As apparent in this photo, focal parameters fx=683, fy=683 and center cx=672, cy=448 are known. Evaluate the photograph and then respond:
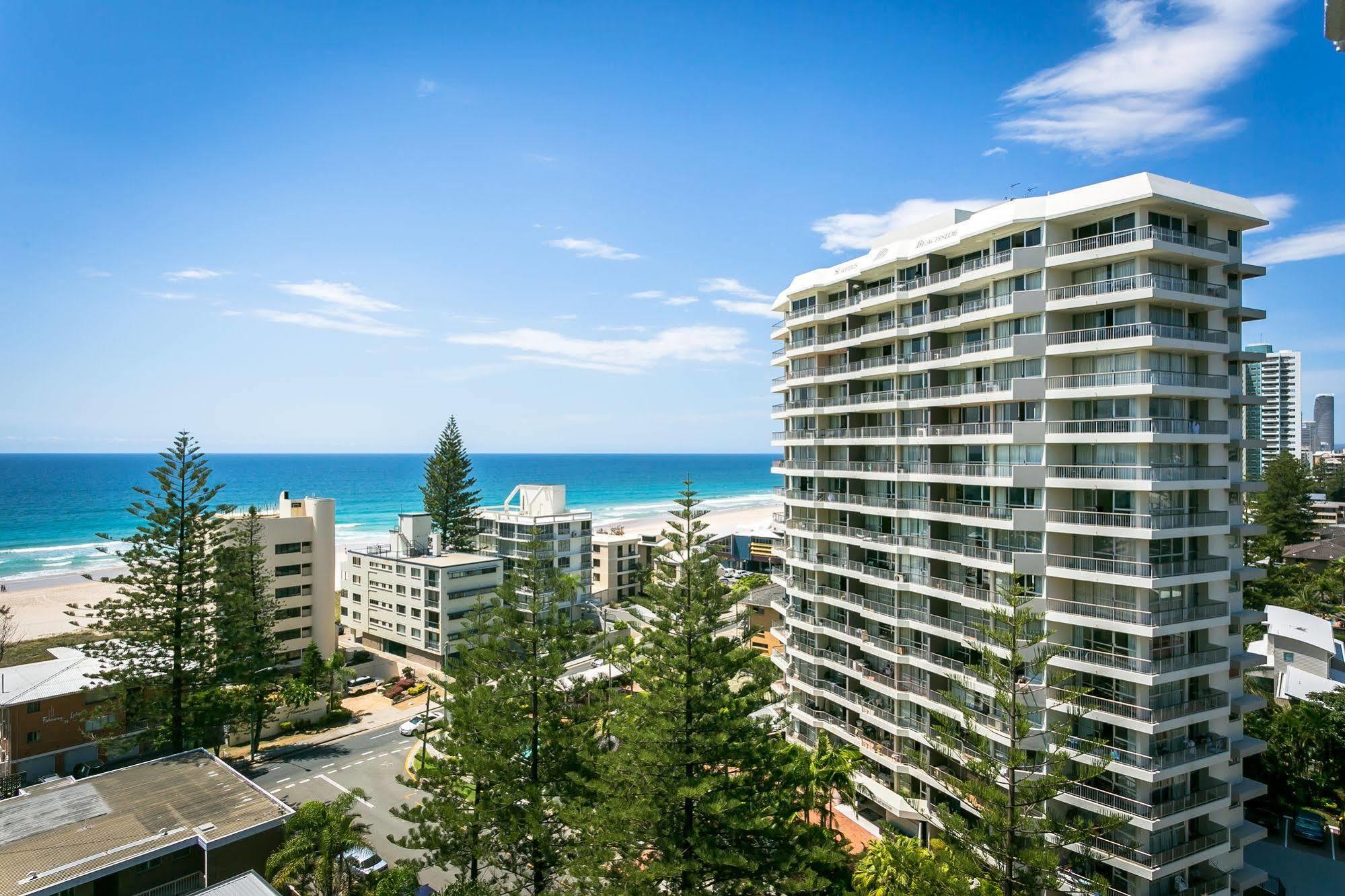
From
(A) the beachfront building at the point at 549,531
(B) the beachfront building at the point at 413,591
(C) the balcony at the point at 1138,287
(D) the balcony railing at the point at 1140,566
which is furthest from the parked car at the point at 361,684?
(C) the balcony at the point at 1138,287

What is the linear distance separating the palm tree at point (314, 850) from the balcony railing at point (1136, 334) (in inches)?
886

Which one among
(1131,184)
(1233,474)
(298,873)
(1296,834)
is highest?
(1131,184)

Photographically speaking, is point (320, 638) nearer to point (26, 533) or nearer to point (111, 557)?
point (111, 557)

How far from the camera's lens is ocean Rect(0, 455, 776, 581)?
260 ft

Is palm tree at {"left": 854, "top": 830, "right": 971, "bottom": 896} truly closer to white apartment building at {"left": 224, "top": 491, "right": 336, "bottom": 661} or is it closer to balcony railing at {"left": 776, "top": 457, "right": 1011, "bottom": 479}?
balcony railing at {"left": 776, "top": 457, "right": 1011, "bottom": 479}

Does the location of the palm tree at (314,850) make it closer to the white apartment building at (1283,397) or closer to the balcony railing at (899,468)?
the balcony railing at (899,468)

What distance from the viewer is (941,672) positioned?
20.7m

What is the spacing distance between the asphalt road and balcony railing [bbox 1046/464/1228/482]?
21.0m

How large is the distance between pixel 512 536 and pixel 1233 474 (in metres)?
41.7

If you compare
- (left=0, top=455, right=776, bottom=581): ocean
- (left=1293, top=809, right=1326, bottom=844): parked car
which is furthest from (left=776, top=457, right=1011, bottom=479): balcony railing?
(left=0, top=455, right=776, bottom=581): ocean

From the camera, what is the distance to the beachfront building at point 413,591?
39.1 meters

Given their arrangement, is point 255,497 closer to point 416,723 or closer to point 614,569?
point 614,569

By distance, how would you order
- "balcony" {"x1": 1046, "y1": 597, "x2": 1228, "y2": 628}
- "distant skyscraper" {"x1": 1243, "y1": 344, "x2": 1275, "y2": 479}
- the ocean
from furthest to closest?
1. "distant skyscraper" {"x1": 1243, "y1": 344, "x2": 1275, "y2": 479}
2. the ocean
3. "balcony" {"x1": 1046, "y1": 597, "x2": 1228, "y2": 628}

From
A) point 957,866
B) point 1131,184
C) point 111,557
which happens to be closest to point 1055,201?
point 1131,184
